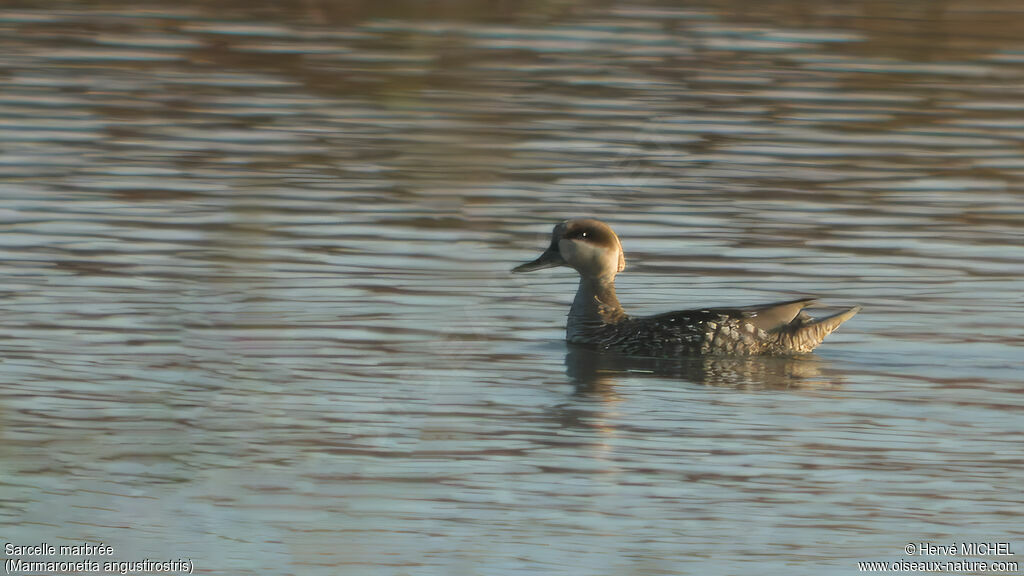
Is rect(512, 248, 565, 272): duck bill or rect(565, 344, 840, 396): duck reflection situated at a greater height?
rect(512, 248, 565, 272): duck bill

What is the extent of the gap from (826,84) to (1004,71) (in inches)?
76.4

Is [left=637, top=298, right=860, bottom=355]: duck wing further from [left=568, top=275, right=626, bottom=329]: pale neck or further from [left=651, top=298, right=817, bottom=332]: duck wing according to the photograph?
[left=568, top=275, right=626, bottom=329]: pale neck

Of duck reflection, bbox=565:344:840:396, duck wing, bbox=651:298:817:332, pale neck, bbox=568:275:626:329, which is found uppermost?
duck wing, bbox=651:298:817:332

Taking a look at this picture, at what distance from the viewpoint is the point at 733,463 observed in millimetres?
8180

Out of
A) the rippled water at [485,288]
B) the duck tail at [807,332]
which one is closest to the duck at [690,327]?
the duck tail at [807,332]

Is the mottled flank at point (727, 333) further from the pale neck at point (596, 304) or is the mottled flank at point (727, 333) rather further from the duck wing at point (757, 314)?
the pale neck at point (596, 304)

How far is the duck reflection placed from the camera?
10.2 meters

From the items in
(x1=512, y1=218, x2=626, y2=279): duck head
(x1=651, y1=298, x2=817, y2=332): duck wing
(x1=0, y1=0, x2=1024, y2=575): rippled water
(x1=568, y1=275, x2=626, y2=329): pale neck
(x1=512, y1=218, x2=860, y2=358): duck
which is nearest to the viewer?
(x1=0, y1=0, x2=1024, y2=575): rippled water

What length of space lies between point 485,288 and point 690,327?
306cm

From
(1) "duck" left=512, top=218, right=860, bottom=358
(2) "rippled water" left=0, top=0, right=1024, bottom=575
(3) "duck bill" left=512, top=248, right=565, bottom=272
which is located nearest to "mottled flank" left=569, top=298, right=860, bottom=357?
(1) "duck" left=512, top=218, right=860, bottom=358

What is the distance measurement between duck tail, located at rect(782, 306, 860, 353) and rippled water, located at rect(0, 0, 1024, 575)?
182mm

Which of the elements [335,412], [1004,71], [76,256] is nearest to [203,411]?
[335,412]

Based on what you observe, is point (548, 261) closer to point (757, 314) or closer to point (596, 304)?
point (596, 304)

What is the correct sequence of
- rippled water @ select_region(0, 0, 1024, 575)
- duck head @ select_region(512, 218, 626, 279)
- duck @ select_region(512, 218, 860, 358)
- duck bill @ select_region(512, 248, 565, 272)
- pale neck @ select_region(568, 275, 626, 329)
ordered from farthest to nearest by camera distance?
duck bill @ select_region(512, 248, 565, 272), duck head @ select_region(512, 218, 626, 279), pale neck @ select_region(568, 275, 626, 329), duck @ select_region(512, 218, 860, 358), rippled water @ select_region(0, 0, 1024, 575)
